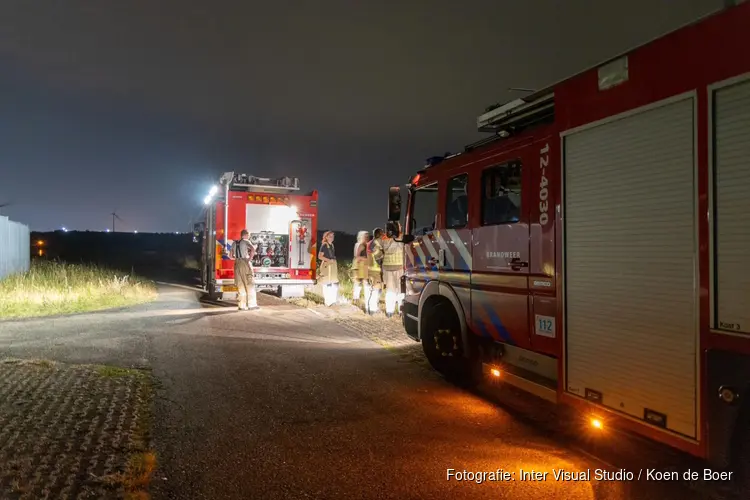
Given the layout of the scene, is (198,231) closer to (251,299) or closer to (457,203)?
(251,299)

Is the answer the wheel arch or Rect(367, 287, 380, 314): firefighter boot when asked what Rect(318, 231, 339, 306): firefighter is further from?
the wheel arch

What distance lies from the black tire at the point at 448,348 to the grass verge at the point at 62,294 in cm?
908

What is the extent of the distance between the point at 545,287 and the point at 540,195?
0.76m

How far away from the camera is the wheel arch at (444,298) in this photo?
6145 millimetres

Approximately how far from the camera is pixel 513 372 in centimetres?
538

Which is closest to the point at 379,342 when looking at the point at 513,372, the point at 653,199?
the point at 513,372

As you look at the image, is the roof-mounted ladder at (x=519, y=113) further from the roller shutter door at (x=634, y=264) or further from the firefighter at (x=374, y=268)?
the firefighter at (x=374, y=268)

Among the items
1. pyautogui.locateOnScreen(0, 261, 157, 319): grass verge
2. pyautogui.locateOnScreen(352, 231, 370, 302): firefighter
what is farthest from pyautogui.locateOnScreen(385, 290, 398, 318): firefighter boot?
pyautogui.locateOnScreen(0, 261, 157, 319): grass verge

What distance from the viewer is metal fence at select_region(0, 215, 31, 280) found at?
63.1ft

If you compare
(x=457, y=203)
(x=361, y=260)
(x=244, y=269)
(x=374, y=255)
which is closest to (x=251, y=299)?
(x=244, y=269)

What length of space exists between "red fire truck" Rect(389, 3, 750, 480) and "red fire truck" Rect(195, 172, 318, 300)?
979 centimetres


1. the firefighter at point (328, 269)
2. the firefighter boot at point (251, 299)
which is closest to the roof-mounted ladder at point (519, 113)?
the firefighter boot at point (251, 299)

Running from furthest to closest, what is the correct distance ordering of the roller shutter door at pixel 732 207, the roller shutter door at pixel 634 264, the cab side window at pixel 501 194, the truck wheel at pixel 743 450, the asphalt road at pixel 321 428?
1. the cab side window at pixel 501 194
2. the asphalt road at pixel 321 428
3. the roller shutter door at pixel 634 264
4. the truck wheel at pixel 743 450
5. the roller shutter door at pixel 732 207

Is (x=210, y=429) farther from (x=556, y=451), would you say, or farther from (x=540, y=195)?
(x=540, y=195)
